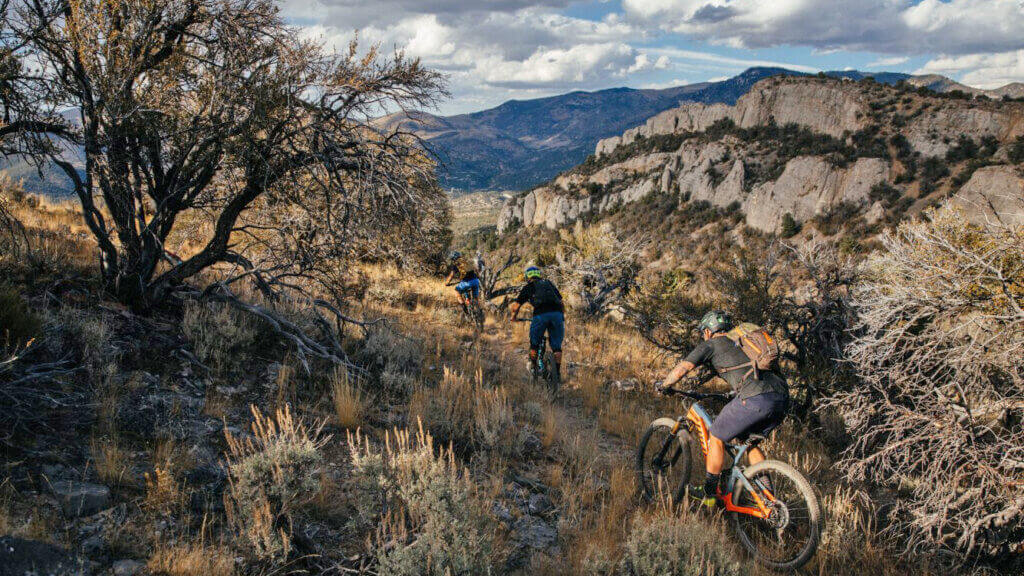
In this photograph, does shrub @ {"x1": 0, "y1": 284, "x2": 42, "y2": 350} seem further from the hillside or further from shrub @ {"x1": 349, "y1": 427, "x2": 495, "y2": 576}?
the hillside

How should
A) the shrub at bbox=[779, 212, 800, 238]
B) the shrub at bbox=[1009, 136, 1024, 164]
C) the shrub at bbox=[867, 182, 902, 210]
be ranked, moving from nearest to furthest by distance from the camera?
1. the shrub at bbox=[1009, 136, 1024, 164]
2. the shrub at bbox=[867, 182, 902, 210]
3. the shrub at bbox=[779, 212, 800, 238]

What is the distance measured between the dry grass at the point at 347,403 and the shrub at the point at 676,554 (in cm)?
273

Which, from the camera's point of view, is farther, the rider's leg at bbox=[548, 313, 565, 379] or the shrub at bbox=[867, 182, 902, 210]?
the shrub at bbox=[867, 182, 902, 210]

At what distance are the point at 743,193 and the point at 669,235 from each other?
13216mm

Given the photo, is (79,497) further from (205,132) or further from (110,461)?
(205,132)

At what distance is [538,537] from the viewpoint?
3326 millimetres

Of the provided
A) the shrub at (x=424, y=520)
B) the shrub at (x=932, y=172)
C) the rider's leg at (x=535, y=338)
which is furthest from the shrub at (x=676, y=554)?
the shrub at (x=932, y=172)

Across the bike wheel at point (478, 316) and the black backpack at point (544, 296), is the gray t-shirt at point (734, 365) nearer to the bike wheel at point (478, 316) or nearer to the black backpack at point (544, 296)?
the black backpack at point (544, 296)

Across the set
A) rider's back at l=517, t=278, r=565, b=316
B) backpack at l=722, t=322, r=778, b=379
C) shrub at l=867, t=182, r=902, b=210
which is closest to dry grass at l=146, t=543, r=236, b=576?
backpack at l=722, t=322, r=778, b=379

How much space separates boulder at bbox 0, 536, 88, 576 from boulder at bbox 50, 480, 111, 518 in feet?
1.14

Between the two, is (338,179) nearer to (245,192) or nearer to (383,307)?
(245,192)

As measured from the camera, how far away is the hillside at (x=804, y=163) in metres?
54.4

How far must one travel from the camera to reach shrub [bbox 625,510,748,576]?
2.58m

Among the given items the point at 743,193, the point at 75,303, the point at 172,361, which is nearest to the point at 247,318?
the point at 172,361
